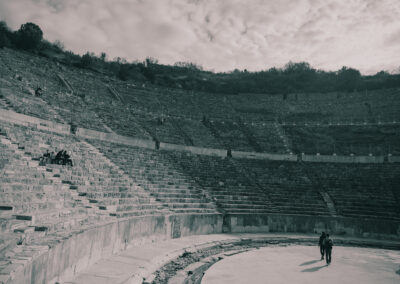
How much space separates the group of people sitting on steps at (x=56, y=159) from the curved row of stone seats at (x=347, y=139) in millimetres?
19085

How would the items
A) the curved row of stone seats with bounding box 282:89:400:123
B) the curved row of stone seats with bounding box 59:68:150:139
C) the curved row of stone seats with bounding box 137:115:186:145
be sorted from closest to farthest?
the curved row of stone seats with bounding box 59:68:150:139 < the curved row of stone seats with bounding box 137:115:186:145 < the curved row of stone seats with bounding box 282:89:400:123

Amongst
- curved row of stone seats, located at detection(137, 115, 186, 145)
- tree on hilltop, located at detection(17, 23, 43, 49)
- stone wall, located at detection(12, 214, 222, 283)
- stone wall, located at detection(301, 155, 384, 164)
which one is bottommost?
stone wall, located at detection(12, 214, 222, 283)

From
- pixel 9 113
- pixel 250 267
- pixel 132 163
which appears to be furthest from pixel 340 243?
pixel 9 113

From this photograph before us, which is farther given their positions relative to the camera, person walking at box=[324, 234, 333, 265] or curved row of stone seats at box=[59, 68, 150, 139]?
curved row of stone seats at box=[59, 68, 150, 139]

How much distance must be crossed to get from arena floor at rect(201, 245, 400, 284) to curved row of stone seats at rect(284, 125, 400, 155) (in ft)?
42.5

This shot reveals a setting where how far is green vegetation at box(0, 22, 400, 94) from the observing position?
34062 mm

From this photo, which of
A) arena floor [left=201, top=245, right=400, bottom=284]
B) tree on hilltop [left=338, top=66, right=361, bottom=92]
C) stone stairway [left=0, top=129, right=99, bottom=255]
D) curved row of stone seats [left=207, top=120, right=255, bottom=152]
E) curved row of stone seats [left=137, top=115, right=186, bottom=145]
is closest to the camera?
stone stairway [left=0, top=129, right=99, bottom=255]

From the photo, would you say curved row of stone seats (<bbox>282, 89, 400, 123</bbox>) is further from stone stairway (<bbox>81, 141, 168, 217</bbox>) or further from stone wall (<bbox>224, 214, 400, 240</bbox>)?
stone stairway (<bbox>81, 141, 168, 217</bbox>)

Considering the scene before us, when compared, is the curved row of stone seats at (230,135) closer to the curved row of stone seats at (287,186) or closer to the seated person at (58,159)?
the curved row of stone seats at (287,186)

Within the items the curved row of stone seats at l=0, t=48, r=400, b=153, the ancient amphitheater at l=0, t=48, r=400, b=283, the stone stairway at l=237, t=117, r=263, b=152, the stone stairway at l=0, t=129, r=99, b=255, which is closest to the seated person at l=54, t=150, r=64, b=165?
the ancient amphitheater at l=0, t=48, r=400, b=283

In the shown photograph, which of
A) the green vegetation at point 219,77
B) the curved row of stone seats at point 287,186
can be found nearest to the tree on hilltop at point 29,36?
the green vegetation at point 219,77

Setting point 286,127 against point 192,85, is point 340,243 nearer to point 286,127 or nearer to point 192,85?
point 286,127

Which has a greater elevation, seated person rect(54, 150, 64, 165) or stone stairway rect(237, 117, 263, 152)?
stone stairway rect(237, 117, 263, 152)

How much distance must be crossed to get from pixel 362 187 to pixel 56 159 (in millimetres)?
18834
